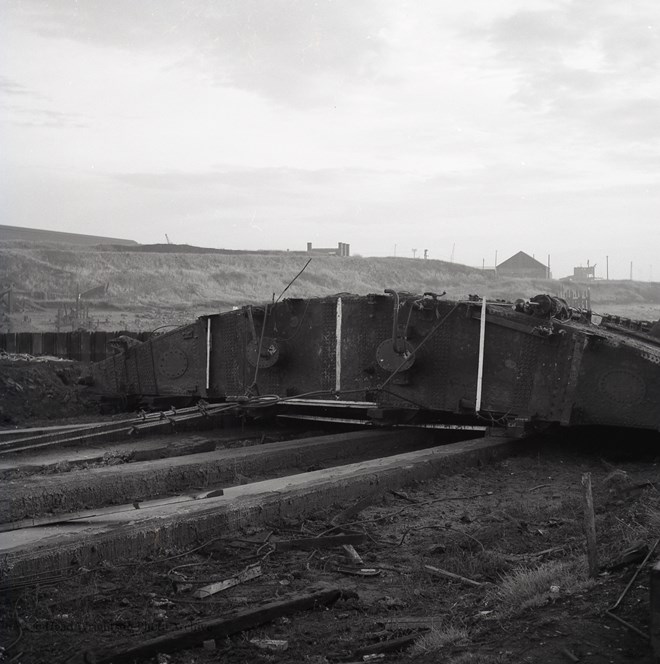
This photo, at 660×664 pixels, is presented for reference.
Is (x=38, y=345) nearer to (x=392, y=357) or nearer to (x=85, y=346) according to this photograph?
(x=85, y=346)

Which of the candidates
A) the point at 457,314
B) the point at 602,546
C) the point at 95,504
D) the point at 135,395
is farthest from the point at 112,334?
the point at 602,546

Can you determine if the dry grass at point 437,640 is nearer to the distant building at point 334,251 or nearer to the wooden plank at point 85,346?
the wooden plank at point 85,346

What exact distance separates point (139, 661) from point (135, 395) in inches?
393

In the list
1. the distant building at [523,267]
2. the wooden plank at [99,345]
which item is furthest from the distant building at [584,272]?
the wooden plank at [99,345]

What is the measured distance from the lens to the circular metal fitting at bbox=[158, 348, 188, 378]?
13.0 metres

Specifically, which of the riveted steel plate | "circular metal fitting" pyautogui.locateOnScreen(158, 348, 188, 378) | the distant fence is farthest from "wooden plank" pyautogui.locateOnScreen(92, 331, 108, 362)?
the riveted steel plate

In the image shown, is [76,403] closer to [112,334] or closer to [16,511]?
[112,334]

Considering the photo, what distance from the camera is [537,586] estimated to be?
4.69 meters

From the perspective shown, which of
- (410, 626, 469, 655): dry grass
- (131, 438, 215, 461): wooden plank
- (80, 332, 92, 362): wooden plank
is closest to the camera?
(410, 626, 469, 655): dry grass

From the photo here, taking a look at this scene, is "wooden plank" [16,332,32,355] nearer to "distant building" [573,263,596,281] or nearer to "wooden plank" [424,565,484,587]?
"wooden plank" [424,565,484,587]

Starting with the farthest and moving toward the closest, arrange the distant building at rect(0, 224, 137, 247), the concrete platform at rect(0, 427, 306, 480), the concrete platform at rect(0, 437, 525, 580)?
the distant building at rect(0, 224, 137, 247) → the concrete platform at rect(0, 427, 306, 480) → the concrete platform at rect(0, 437, 525, 580)

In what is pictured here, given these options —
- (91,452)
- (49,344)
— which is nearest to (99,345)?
(49,344)

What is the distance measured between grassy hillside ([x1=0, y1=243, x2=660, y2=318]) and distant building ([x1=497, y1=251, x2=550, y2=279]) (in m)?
5.16

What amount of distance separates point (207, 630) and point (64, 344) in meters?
16.0
